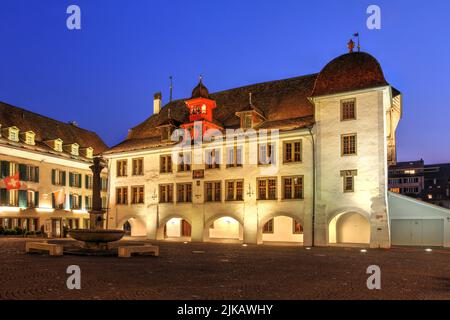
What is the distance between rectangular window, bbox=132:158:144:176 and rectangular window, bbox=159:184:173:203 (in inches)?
99.4

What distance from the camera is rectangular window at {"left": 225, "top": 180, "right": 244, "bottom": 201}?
1351 inches

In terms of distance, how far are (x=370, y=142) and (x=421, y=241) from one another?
23.9 ft

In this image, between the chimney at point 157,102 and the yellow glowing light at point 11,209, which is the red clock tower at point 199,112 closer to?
the chimney at point 157,102

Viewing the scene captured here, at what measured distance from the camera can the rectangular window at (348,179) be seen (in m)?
29.7

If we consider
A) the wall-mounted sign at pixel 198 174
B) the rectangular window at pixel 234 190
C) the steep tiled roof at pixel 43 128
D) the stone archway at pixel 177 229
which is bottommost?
the stone archway at pixel 177 229

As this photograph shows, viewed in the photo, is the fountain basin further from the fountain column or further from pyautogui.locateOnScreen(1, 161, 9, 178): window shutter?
pyautogui.locateOnScreen(1, 161, 9, 178): window shutter

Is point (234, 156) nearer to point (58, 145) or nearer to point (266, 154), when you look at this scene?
point (266, 154)

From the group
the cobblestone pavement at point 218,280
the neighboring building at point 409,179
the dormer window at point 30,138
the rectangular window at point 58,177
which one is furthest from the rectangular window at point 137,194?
the neighboring building at point 409,179

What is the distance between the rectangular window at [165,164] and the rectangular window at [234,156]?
219 inches

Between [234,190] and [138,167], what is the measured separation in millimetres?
9773

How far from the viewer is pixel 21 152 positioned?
43.0m

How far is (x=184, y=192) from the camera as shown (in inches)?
1463

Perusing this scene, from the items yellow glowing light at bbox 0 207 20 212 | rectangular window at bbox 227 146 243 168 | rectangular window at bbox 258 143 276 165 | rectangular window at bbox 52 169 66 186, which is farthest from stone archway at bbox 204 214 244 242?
rectangular window at bbox 52 169 66 186
